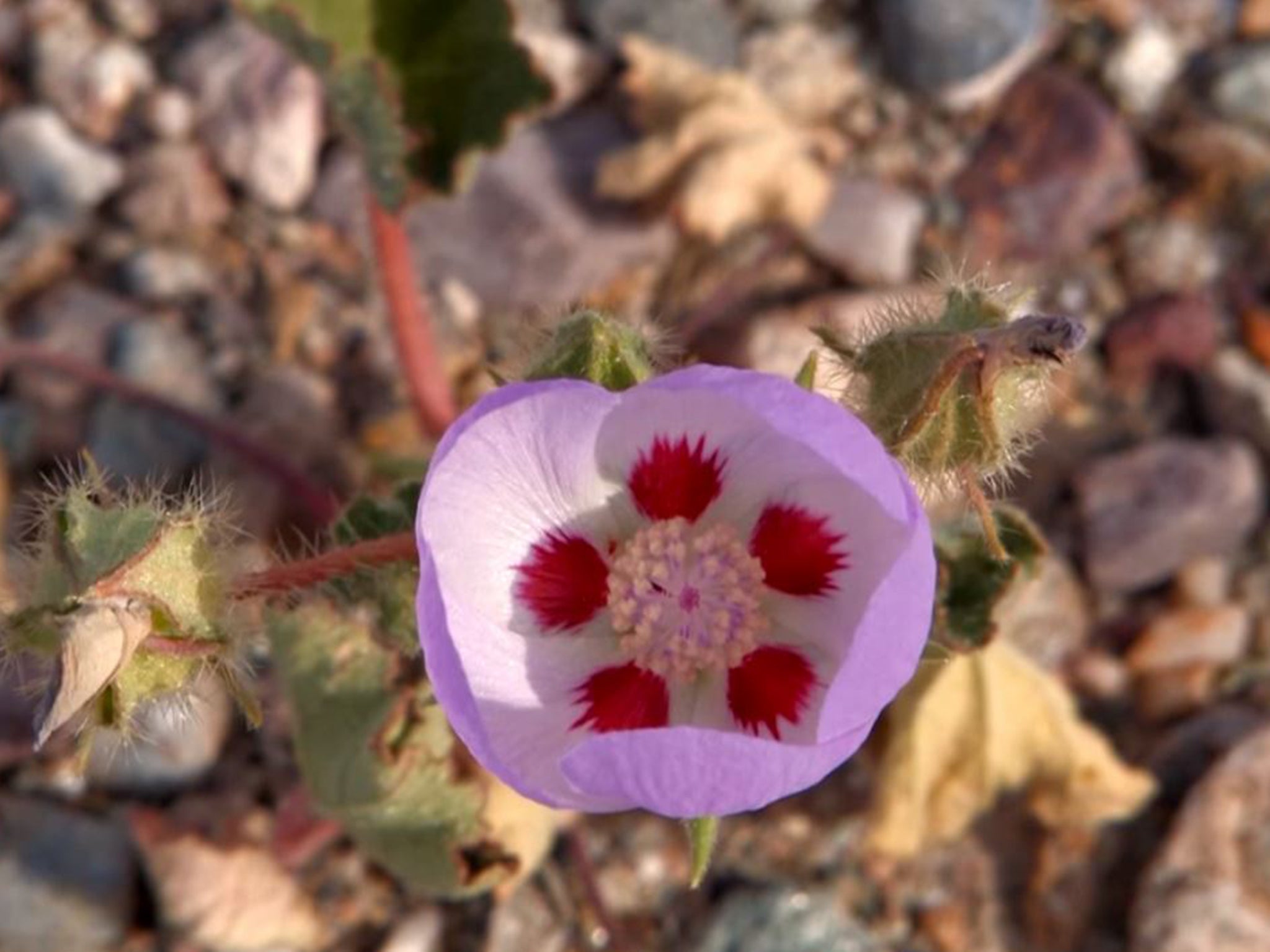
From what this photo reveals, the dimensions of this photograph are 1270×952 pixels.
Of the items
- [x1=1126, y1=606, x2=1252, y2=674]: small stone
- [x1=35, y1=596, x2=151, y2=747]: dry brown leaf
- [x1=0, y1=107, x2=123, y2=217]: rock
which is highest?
[x1=35, y1=596, x2=151, y2=747]: dry brown leaf

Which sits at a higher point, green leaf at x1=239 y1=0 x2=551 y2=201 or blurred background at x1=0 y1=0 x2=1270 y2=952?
green leaf at x1=239 y1=0 x2=551 y2=201

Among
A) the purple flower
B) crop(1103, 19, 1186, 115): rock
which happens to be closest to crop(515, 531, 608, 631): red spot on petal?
the purple flower

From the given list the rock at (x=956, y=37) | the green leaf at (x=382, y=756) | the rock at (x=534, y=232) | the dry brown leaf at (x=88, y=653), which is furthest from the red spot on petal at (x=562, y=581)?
the rock at (x=956, y=37)

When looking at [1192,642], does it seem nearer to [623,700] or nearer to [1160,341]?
[1160,341]

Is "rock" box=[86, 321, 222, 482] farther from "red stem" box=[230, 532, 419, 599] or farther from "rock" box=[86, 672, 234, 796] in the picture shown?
"red stem" box=[230, 532, 419, 599]

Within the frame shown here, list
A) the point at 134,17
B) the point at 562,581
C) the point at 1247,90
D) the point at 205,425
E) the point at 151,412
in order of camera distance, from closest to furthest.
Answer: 1. the point at 562,581
2. the point at 205,425
3. the point at 151,412
4. the point at 134,17
5. the point at 1247,90

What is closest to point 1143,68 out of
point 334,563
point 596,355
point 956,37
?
point 956,37
